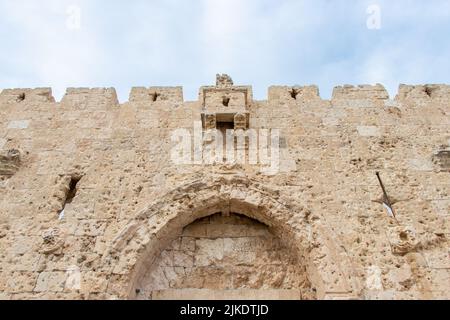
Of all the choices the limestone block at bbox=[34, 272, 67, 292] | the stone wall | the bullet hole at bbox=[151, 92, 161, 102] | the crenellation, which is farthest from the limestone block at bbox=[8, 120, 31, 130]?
the crenellation

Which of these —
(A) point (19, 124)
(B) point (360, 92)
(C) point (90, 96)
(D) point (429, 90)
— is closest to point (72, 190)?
(A) point (19, 124)

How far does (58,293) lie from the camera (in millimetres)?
4438

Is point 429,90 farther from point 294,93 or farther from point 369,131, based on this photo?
point 294,93

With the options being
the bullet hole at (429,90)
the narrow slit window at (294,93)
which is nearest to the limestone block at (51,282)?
the narrow slit window at (294,93)

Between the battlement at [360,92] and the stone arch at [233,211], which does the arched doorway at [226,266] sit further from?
the battlement at [360,92]

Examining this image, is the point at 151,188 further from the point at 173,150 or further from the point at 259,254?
the point at 259,254

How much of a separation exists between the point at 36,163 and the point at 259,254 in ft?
11.7

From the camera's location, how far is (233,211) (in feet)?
17.9

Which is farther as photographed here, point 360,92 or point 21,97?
point 21,97

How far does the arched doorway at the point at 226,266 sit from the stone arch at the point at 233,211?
128mm

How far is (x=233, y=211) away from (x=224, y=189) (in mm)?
356
